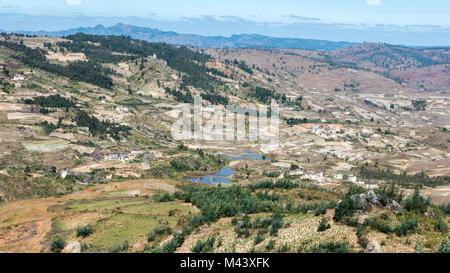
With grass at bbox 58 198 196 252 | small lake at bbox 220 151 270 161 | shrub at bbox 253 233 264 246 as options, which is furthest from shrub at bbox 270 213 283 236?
small lake at bbox 220 151 270 161

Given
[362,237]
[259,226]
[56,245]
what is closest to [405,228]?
[362,237]

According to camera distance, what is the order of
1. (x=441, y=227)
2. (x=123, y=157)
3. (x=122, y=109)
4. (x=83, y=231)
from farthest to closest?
(x=122, y=109) < (x=123, y=157) < (x=83, y=231) < (x=441, y=227)

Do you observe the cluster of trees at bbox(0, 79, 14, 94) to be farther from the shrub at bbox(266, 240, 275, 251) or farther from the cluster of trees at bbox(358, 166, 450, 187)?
the shrub at bbox(266, 240, 275, 251)

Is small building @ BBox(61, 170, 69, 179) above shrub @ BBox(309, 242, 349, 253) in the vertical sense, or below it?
below

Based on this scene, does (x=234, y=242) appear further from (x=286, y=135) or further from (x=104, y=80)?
(x=104, y=80)

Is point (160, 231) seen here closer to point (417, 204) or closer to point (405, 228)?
point (405, 228)

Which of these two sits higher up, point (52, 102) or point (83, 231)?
point (52, 102)

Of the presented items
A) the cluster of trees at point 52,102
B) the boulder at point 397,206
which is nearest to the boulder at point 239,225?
the boulder at point 397,206
